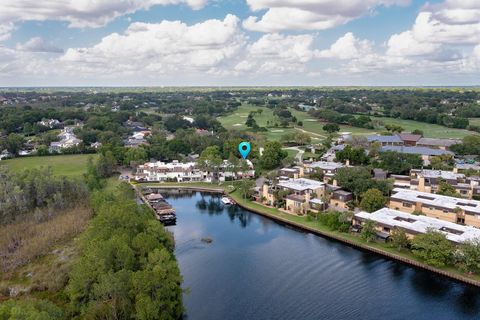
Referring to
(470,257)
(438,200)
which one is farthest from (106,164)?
(470,257)

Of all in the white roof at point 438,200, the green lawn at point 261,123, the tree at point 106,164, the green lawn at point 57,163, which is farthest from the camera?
the green lawn at point 261,123

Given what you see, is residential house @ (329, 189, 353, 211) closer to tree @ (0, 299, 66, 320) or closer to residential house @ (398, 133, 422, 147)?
tree @ (0, 299, 66, 320)

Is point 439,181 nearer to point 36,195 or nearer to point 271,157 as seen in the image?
point 271,157

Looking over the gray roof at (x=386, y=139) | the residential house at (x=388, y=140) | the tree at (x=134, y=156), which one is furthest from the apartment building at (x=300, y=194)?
the gray roof at (x=386, y=139)

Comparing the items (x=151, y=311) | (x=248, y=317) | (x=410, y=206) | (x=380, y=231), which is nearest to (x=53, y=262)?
(x=151, y=311)

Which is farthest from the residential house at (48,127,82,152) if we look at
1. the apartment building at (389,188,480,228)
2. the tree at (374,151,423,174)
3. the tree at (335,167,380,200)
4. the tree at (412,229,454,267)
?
the tree at (412,229,454,267)

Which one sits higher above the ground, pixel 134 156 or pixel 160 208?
pixel 134 156

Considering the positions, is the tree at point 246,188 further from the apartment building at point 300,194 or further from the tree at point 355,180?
the tree at point 355,180
